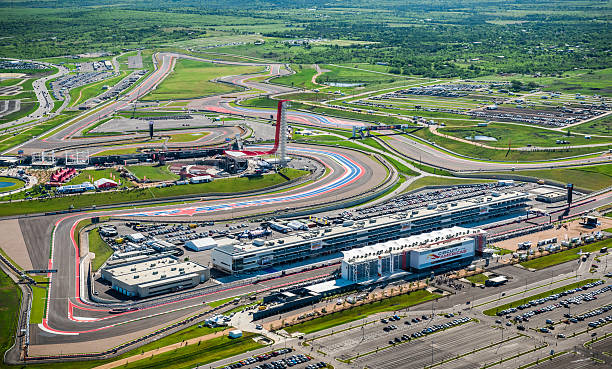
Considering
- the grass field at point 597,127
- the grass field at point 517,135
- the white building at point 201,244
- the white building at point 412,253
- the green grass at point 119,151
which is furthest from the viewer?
the grass field at point 597,127

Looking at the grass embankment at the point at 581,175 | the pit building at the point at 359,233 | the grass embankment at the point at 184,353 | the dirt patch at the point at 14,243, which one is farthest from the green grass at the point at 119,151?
the grass embankment at the point at 184,353

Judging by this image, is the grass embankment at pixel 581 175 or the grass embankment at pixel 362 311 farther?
the grass embankment at pixel 581 175

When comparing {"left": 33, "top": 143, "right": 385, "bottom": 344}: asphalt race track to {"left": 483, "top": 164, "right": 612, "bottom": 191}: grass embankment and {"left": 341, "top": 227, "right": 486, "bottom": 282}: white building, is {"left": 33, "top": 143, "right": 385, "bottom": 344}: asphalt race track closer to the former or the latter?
{"left": 341, "top": 227, "right": 486, "bottom": 282}: white building

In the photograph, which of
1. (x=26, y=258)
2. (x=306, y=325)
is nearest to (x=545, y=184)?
(x=306, y=325)

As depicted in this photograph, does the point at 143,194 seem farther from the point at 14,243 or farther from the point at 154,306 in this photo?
the point at 154,306

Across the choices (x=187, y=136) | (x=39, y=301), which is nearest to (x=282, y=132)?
(x=187, y=136)

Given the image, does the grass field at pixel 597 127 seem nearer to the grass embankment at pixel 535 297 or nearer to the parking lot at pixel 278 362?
the grass embankment at pixel 535 297
